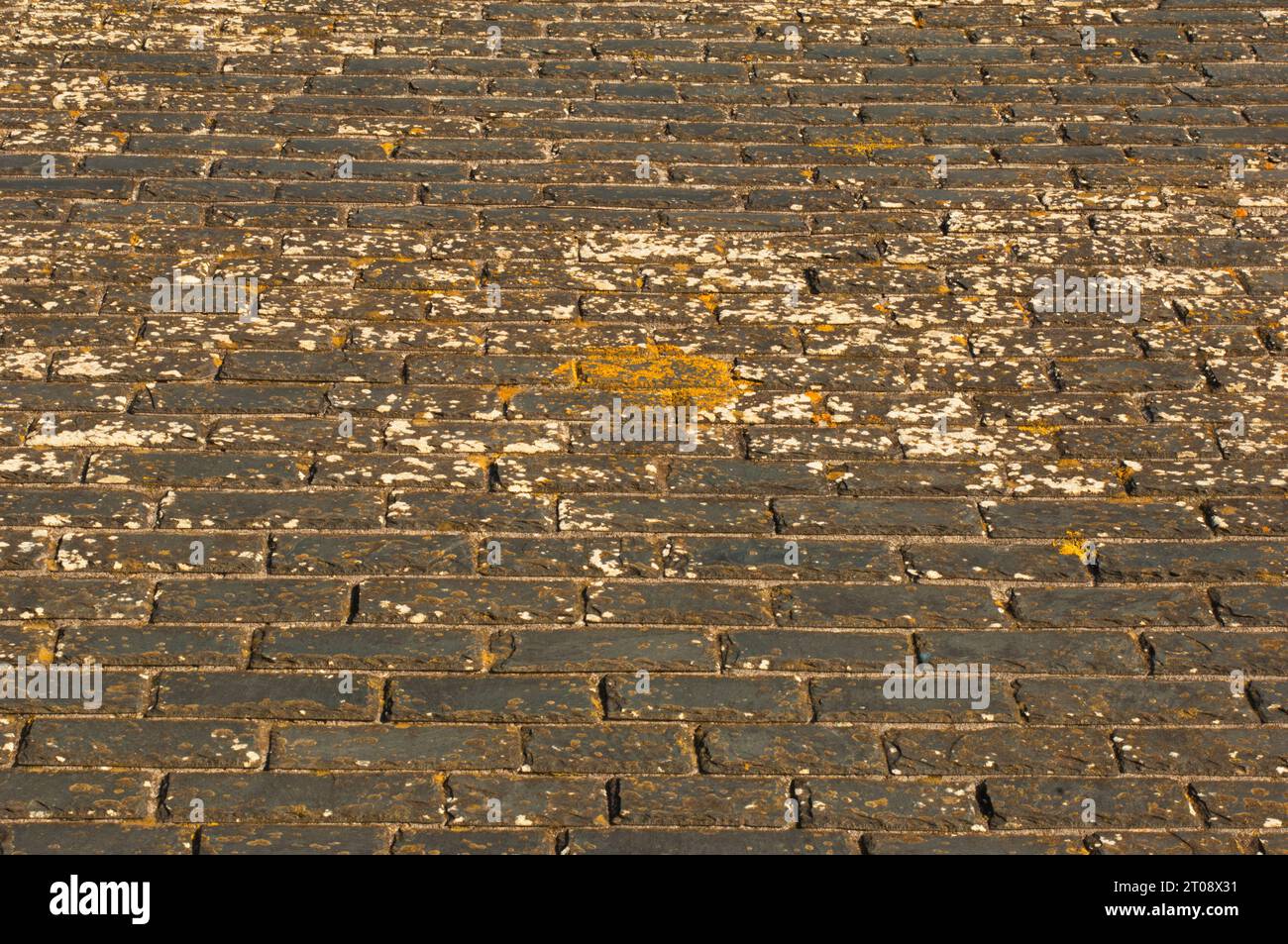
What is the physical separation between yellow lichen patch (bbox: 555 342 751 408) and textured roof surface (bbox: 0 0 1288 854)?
0.6 inches

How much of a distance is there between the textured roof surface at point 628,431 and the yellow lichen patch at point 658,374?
14 mm

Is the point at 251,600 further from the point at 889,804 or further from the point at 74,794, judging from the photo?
the point at 889,804

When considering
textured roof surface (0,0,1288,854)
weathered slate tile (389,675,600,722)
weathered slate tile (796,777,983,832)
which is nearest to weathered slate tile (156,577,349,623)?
textured roof surface (0,0,1288,854)

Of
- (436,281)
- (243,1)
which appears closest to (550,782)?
(436,281)

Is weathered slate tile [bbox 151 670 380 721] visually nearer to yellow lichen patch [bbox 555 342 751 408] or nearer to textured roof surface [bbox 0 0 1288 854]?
textured roof surface [bbox 0 0 1288 854]

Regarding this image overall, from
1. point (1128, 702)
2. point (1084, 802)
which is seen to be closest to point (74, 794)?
point (1084, 802)

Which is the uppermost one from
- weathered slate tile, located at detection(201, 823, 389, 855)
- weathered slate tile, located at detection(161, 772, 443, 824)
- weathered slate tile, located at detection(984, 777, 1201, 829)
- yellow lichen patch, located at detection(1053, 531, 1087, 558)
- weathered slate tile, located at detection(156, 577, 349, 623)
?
yellow lichen patch, located at detection(1053, 531, 1087, 558)

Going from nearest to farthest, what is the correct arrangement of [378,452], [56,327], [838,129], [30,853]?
[30,853] → [378,452] → [56,327] → [838,129]

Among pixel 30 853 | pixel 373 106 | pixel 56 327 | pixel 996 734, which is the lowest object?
pixel 30 853

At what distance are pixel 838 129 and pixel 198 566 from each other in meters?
2.79

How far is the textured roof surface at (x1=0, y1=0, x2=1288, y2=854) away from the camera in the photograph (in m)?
3.17

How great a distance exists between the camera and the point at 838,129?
5227 mm
